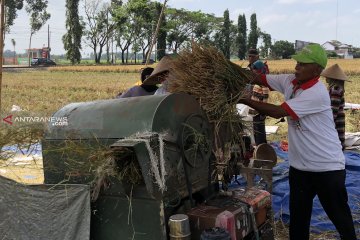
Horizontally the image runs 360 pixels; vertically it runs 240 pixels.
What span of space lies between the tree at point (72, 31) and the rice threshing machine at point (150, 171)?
58.2 meters

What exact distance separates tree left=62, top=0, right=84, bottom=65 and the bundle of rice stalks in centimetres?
5789

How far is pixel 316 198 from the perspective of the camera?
481cm

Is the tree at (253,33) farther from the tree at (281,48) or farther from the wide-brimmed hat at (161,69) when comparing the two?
the wide-brimmed hat at (161,69)

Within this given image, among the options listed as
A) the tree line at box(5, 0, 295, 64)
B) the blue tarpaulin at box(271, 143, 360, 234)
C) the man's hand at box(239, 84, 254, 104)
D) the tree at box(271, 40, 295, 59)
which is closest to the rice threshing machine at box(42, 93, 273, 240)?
the man's hand at box(239, 84, 254, 104)

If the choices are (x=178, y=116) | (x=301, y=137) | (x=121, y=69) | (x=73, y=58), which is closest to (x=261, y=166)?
(x=301, y=137)

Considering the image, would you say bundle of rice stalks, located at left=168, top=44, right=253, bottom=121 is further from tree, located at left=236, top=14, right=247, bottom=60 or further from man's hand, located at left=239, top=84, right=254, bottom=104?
tree, located at left=236, top=14, right=247, bottom=60

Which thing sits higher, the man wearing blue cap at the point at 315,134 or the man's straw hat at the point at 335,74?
the man's straw hat at the point at 335,74

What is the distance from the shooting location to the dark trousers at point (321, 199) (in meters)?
2.94

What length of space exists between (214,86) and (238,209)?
87cm

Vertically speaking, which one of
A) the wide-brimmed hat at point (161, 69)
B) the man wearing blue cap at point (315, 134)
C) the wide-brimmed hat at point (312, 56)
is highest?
the wide-brimmed hat at point (312, 56)

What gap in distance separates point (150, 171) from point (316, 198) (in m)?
3.20

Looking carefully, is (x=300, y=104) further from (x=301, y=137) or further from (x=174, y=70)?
(x=174, y=70)

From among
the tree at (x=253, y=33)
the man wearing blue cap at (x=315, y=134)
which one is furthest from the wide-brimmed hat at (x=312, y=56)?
the tree at (x=253, y=33)

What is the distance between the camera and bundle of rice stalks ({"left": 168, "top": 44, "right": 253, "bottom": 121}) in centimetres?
283
